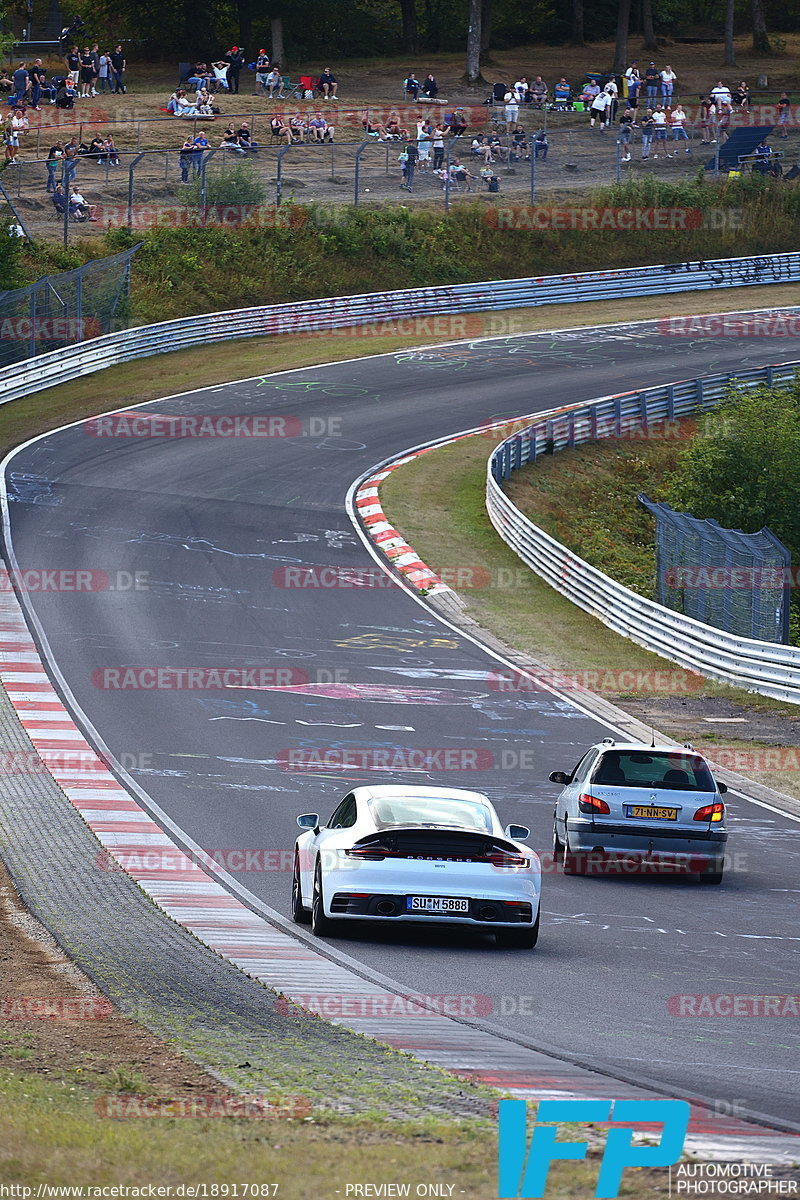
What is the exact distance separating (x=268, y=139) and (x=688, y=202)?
18.6m

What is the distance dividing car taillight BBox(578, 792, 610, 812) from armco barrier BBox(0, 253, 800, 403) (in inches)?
1333

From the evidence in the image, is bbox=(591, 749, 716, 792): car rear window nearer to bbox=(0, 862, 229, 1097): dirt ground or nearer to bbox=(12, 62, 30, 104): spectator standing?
bbox=(0, 862, 229, 1097): dirt ground

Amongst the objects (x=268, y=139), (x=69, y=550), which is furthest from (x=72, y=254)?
(x=69, y=550)

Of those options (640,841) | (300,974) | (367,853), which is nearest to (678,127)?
(640,841)

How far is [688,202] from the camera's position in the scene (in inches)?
2687

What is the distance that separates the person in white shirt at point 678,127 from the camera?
70.1 metres

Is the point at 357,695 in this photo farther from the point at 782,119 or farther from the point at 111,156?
the point at 782,119

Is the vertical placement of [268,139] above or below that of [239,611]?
above

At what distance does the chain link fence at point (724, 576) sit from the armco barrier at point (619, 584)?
72 cm

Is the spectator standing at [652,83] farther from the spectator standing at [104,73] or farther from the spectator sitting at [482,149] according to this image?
the spectator standing at [104,73]

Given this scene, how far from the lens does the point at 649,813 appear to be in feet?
51.1

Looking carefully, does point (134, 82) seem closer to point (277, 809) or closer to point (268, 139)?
point (268, 139)

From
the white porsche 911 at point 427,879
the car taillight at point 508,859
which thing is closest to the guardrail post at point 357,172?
the white porsche 911 at point 427,879

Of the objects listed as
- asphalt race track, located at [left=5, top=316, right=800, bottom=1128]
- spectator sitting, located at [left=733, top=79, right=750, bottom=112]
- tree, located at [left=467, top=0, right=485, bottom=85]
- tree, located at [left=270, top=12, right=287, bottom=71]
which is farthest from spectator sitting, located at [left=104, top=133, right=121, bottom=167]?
spectator sitting, located at [left=733, top=79, right=750, bottom=112]
